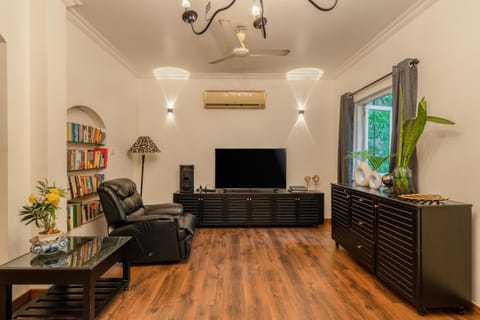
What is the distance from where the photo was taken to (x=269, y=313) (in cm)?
218

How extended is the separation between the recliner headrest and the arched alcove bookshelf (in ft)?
1.31

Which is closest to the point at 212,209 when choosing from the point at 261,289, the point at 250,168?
the point at 250,168

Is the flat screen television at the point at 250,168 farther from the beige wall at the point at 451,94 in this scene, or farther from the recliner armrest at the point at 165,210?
the beige wall at the point at 451,94

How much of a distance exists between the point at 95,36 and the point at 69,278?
3039mm

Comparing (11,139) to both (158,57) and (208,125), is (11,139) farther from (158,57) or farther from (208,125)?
(208,125)

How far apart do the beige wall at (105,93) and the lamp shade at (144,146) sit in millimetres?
151

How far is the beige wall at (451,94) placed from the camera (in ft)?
7.23

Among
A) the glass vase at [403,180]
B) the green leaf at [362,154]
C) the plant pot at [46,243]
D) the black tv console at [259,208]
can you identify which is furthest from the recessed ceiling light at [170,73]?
the glass vase at [403,180]

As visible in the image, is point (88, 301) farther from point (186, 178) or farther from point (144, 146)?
point (144, 146)

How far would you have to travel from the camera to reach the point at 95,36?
11.5 feet

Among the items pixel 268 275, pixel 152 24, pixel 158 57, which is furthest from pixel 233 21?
pixel 268 275

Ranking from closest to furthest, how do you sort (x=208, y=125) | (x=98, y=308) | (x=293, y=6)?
(x=98, y=308) → (x=293, y=6) → (x=208, y=125)

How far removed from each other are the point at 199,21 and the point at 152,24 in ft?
1.93

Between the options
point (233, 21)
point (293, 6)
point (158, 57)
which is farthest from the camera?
point (158, 57)
